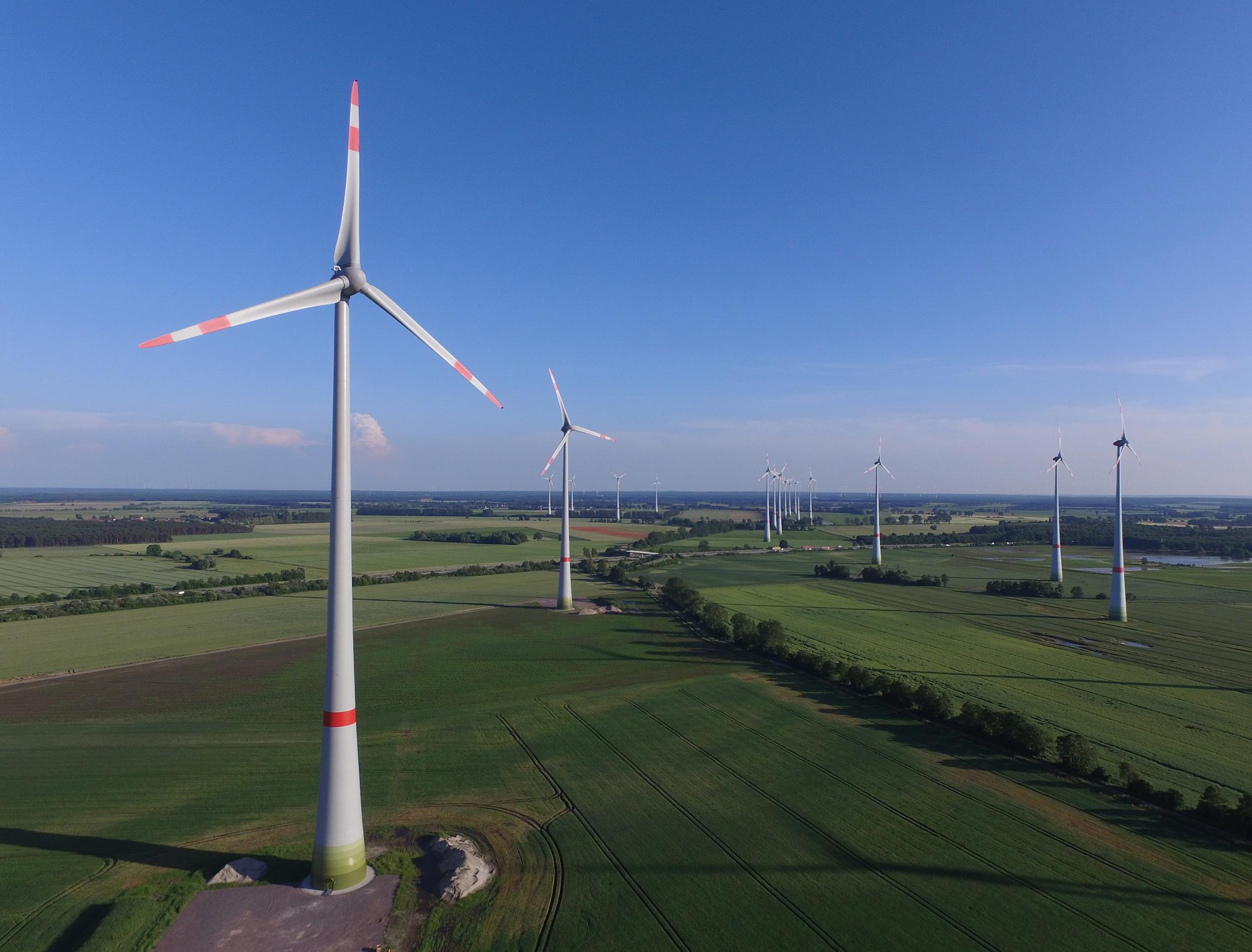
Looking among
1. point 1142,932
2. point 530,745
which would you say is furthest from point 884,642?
point 1142,932

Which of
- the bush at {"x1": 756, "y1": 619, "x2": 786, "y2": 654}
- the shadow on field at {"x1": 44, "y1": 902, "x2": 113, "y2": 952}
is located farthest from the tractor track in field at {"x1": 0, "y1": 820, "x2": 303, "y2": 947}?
the bush at {"x1": 756, "y1": 619, "x2": 786, "y2": 654}

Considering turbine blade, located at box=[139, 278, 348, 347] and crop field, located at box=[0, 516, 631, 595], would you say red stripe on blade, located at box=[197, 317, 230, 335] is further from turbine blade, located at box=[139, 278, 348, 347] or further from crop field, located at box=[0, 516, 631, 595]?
crop field, located at box=[0, 516, 631, 595]

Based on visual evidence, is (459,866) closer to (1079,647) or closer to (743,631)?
(743,631)

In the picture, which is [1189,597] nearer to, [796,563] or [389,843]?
[796,563]

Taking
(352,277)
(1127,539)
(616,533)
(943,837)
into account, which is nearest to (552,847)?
(943,837)

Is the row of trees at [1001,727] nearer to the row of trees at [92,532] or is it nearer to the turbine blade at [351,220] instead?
the turbine blade at [351,220]
